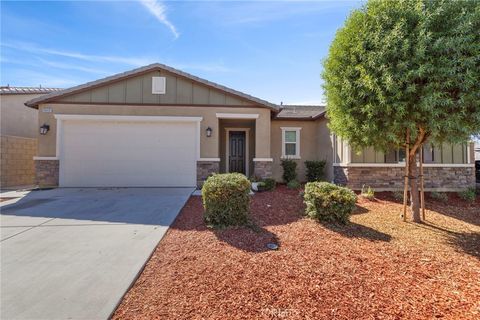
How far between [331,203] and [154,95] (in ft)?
26.1

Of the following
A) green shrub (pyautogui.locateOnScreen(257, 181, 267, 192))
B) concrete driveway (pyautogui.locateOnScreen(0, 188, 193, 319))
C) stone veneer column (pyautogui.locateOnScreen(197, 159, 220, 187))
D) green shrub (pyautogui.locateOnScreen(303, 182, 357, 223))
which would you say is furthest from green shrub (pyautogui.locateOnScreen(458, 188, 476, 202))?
concrete driveway (pyautogui.locateOnScreen(0, 188, 193, 319))

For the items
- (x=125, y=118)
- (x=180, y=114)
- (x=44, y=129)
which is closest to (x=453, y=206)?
(x=180, y=114)

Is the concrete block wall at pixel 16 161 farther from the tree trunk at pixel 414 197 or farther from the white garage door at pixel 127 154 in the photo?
the tree trunk at pixel 414 197

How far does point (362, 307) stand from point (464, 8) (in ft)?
18.7

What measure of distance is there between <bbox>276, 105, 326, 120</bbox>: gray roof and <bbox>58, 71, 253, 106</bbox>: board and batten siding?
2842 millimetres

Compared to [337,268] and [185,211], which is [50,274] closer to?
[185,211]

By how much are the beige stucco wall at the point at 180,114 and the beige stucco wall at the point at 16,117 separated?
5227mm

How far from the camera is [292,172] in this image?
11141 mm

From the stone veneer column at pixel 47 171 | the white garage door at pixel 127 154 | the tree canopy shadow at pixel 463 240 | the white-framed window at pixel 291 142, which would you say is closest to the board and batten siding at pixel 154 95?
the white garage door at pixel 127 154

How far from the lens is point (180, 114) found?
9898mm

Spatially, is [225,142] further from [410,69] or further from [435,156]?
[435,156]

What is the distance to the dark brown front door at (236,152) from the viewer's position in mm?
12227

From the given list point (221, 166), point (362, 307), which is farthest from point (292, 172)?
point (362, 307)

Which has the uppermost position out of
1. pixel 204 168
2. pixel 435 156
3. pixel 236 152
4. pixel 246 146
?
pixel 246 146
